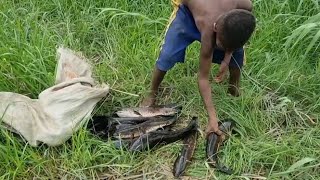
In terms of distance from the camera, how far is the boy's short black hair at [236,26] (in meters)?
2.52

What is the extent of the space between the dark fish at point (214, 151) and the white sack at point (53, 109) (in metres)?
0.69

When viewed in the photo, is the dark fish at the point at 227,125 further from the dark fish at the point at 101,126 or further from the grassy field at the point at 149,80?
the dark fish at the point at 101,126

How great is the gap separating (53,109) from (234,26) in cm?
110

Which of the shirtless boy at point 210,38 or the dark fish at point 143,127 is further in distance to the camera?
the dark fish at point 143,127

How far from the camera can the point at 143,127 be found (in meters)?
2.96

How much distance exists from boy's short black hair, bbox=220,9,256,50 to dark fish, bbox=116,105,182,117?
667 millimetres

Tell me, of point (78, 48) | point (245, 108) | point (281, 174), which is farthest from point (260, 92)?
point (78, 48)

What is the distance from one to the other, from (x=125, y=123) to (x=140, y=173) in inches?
13.3

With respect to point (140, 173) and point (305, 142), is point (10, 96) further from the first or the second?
point (305, 142)

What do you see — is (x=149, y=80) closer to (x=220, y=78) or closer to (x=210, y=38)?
(x=220, y=78)

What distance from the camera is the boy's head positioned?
8.27 ft

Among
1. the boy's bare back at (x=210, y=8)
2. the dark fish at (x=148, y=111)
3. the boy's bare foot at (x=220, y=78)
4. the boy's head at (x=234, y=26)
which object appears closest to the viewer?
the boy's head at (x=234, y=26)

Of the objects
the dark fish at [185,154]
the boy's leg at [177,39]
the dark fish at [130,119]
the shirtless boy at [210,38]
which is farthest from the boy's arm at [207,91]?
the dark fish at [130,119]

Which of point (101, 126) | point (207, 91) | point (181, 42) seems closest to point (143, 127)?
point (101, 126)
